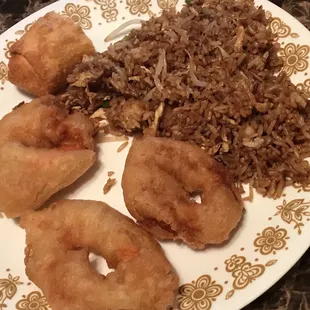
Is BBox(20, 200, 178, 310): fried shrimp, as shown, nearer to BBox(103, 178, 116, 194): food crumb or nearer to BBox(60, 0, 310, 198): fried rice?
BBox(103, 178, 116, 194): food crumb

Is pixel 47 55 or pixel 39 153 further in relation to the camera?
pixel 47 55

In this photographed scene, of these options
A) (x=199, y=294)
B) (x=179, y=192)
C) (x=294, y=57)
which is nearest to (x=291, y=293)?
(x=199, y=294)

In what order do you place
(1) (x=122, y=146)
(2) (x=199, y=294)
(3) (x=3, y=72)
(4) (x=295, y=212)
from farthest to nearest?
(3) (x=3, y=72) < (1) (x=122, y=146) < (4) (x=295, y=212) < (2) (x=199, y=294)

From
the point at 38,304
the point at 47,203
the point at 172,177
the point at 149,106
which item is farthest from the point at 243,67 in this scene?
the point at 38,304

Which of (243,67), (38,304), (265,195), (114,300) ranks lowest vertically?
(38,304)

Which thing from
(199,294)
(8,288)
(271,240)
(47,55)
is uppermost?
(47,55)

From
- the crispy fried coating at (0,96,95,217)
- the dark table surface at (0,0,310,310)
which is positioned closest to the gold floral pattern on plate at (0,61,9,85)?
the crispy fried coating at (0,96,95,217)

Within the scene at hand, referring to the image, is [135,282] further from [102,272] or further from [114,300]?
[102,272]

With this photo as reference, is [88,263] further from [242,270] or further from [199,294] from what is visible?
[242,270]
